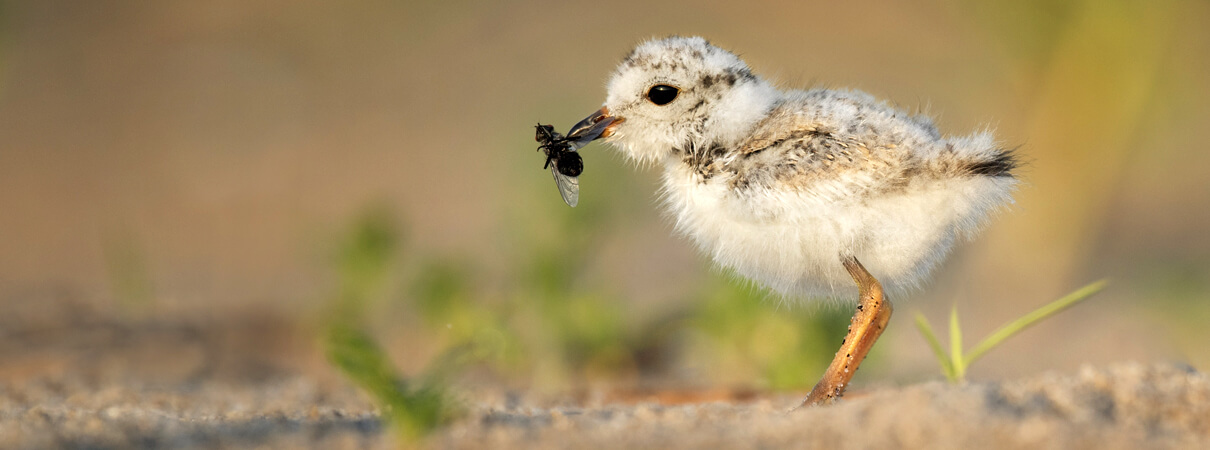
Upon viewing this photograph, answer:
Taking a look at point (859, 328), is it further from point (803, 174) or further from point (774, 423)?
point (774, 423)

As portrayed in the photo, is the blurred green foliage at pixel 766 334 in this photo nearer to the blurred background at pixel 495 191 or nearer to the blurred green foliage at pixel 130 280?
the blurred background at pixel 495 191

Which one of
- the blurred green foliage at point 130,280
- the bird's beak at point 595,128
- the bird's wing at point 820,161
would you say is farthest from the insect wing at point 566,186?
the blurred green foliage at point 130,280

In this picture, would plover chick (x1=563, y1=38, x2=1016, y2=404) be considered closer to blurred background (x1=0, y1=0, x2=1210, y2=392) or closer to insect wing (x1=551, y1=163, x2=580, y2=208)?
insect wing (x1=551, y1=163, x2=580, y2=208)

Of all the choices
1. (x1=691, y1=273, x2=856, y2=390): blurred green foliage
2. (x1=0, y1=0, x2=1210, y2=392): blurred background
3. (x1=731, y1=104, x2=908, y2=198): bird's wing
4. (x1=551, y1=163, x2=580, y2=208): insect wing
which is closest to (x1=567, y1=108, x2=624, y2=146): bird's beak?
(x1=551, y1=163, x2=580, y2=208): insect wing

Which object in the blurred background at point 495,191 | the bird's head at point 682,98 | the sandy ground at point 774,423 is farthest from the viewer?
the blurred background at point 495,191

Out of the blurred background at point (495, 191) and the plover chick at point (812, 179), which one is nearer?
the plover chick at point (812, 179)

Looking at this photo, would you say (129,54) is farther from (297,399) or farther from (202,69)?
(297,399)

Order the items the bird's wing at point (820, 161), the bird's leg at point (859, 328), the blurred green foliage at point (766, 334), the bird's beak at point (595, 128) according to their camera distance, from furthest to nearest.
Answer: the blurred green foliage at point (766, 334)
the bird's beak at point (595, 128)
the bird's leg at point (859, 328)
the bird's wing at point (820, 161)
